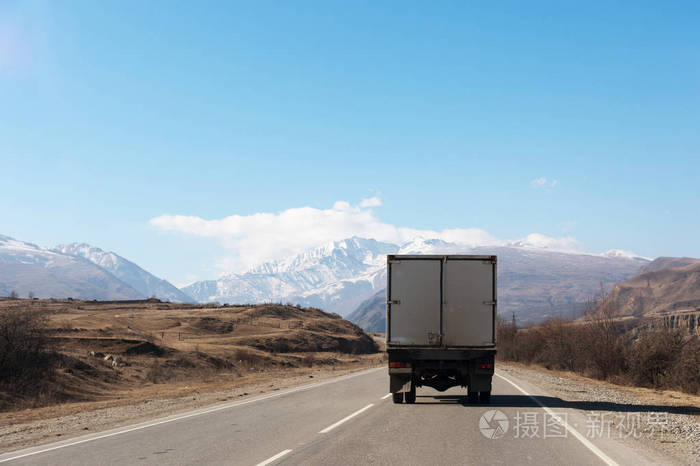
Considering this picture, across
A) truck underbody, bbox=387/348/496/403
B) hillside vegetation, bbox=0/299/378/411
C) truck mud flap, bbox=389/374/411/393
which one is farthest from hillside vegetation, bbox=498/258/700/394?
hillside vegetation, bbox=0/299/378/411

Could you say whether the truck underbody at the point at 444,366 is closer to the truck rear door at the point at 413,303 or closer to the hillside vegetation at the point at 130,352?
the truck rear door at the point at 413,303

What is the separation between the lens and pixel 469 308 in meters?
16.8

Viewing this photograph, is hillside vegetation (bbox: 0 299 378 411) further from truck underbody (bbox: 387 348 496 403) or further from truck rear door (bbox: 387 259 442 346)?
truck rear door (bbox: 387 259 442 346)

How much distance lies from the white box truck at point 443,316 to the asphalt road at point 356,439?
1086 millimetres

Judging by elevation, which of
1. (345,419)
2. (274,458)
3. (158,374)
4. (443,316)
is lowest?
(158,374)

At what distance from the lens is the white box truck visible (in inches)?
660

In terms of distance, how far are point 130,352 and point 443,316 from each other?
116 feet

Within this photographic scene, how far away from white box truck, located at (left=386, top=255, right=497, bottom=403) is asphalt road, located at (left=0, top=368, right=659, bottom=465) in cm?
109

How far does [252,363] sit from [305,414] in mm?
38357

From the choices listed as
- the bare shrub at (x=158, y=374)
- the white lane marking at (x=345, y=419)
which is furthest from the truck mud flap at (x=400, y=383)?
the bare shrub at (x=158, y=374)

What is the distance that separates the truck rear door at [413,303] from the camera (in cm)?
1684

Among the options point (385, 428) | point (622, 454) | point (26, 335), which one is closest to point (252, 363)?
point (26, 335)

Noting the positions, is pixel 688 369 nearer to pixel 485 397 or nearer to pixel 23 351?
pixel 485 397

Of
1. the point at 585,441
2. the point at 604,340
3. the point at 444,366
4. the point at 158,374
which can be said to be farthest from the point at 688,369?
the point at 158,374
